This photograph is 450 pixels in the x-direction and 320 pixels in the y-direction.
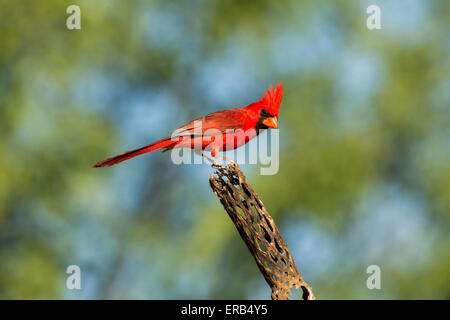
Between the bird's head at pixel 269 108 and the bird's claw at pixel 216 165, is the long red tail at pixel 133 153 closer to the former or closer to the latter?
the bird's claw at pixel 216 165

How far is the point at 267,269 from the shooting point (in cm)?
279

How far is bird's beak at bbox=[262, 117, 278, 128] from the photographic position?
11.8ft

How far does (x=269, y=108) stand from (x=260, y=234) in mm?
1033

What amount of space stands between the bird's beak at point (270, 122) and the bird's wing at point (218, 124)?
0.14 meters

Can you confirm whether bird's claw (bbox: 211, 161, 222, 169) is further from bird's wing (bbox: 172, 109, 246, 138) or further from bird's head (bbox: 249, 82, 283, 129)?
bird's head (bbox: 249, 82, 283, 129)

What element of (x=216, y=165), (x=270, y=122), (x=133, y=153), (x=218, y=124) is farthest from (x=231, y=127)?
(x=133, y=153)

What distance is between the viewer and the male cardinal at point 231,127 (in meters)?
3.58

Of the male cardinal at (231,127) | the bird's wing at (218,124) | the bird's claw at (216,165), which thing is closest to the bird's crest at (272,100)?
the male cardinal at (231,127)

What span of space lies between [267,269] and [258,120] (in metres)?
1.19

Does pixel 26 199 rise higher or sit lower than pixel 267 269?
higher

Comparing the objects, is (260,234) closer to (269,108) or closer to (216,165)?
(216,165)
